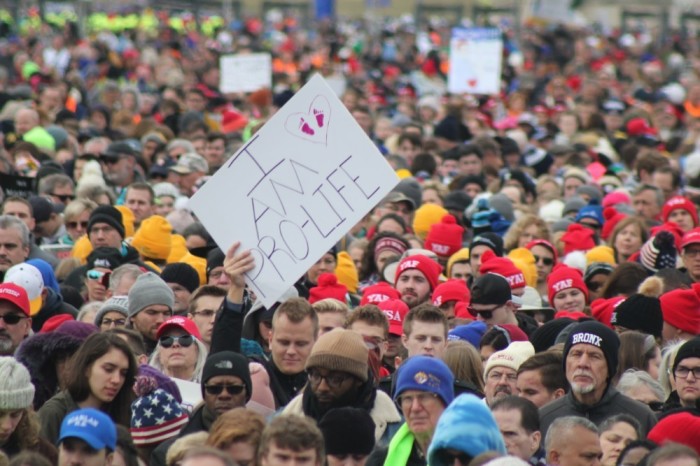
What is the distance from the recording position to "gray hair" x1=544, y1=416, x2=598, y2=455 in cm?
768

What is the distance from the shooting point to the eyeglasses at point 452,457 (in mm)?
6703

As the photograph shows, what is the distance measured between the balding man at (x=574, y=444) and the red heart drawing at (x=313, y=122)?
206 cm

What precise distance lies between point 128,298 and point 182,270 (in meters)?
1.25

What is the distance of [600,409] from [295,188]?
184 cm

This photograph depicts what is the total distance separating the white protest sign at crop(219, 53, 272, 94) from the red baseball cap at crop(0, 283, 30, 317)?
15.9 meters

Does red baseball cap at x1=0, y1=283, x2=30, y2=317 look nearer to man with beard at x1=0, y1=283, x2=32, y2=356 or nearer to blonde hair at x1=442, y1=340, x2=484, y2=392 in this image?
man with beard at x1=0, y1=283, x2=32, y2=356

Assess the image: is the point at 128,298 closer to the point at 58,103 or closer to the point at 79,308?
the point at 79,308

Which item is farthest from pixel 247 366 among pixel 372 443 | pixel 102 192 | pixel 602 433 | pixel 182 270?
pixel 102 192

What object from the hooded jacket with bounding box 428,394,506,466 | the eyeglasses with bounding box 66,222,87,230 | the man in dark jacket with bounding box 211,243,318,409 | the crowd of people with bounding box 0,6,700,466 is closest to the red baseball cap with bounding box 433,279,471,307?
the crowd of people with bounding box 0,6,700,466

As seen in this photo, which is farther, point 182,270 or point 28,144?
point 28,144

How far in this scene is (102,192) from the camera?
14750 mm

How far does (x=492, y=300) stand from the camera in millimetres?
10422

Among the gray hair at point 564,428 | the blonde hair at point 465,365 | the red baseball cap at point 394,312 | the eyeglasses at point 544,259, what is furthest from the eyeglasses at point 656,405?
the eyeglasses at point 544,259

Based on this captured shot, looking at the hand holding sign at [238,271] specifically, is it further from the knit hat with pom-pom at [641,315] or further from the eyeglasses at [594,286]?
the eyeglasses at [594,286]
